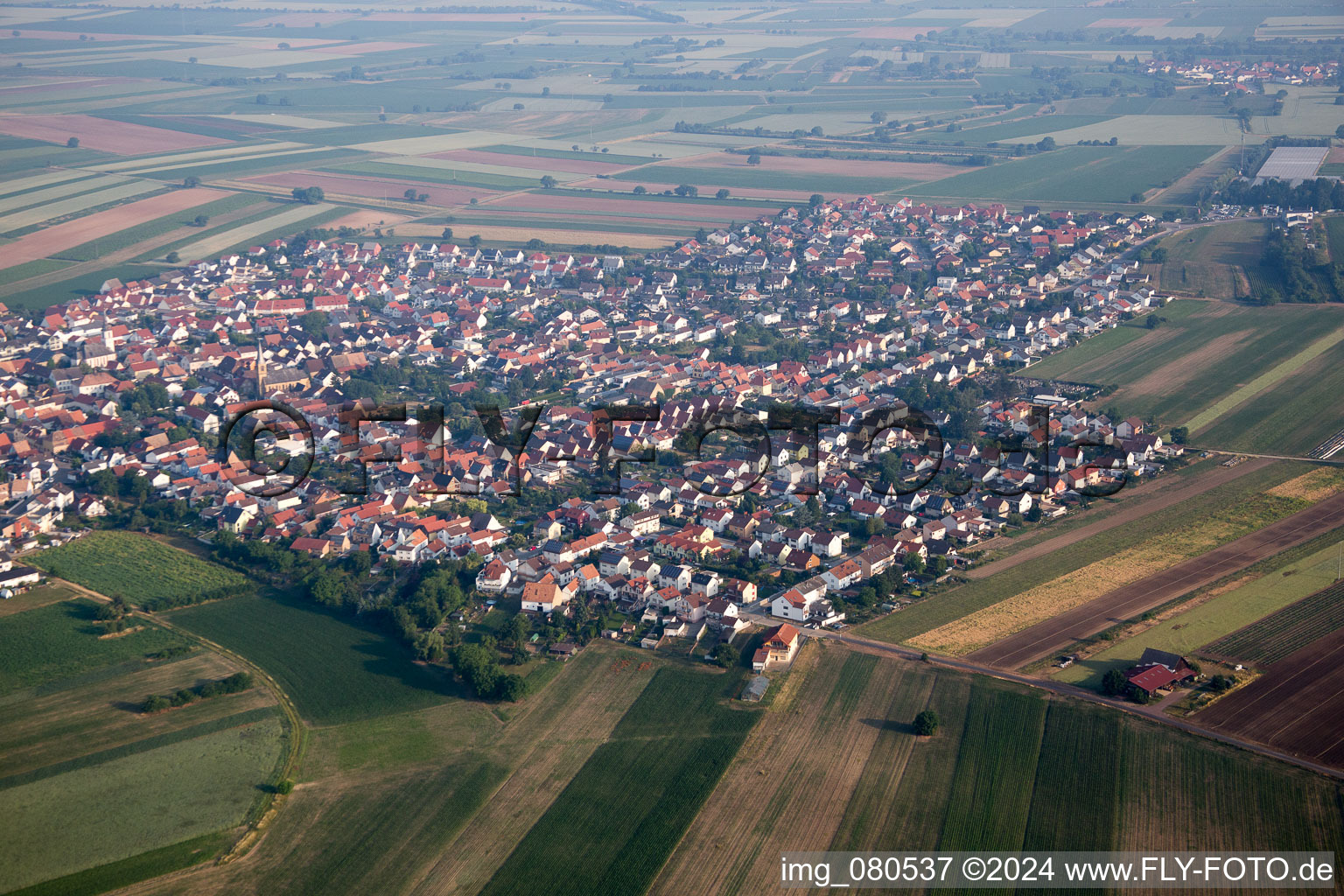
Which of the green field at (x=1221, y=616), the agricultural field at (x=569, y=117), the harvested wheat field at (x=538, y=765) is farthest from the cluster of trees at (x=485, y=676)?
the agricultural field at (x=569, y=117)

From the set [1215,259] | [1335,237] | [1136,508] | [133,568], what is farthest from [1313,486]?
[133,568]

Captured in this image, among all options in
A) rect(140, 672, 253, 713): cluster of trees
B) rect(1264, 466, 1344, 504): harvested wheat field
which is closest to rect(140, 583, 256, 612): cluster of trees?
rect(140, 672, 253, 713): cluster of trees

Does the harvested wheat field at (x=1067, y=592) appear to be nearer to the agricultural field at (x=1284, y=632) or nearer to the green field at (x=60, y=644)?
the agricultural field at (x=1284, y=632)

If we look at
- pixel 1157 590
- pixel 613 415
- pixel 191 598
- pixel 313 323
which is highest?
pixel 313 323

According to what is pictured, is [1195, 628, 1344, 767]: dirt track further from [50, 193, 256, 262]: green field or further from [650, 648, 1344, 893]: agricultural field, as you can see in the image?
[50, 193, 256, 262]: green field

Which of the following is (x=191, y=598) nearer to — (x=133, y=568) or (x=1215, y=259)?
(x=133, y=568)

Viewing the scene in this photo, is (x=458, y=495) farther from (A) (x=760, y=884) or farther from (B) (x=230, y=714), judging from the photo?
(A) (x=760, y=884)

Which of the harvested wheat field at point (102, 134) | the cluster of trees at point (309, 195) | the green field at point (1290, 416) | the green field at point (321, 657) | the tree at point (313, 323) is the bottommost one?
the green field at point (321, 657)

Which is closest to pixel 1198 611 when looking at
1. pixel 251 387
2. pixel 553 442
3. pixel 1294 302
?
pixel 553 442
